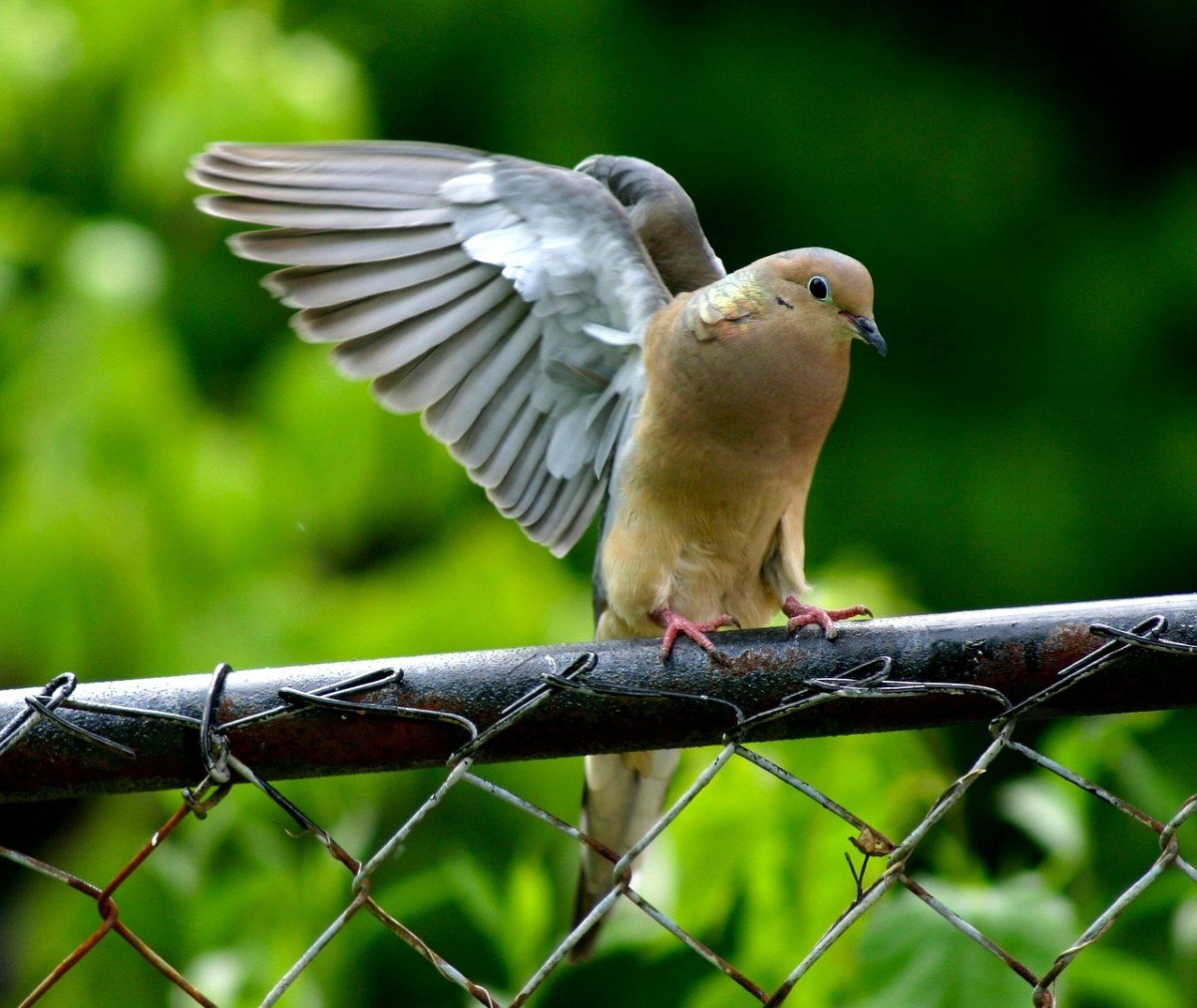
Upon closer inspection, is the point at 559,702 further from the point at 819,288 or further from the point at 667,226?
the point at 667,226

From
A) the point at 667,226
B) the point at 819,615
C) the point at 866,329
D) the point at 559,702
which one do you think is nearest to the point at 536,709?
the point at 559,702

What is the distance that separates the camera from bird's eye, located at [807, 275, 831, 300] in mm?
1747

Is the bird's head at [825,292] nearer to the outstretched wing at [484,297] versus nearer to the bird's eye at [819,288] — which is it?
the bird's eye at [819,288]

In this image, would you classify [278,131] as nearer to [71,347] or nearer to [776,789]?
[71,347]

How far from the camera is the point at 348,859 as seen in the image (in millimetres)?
1039

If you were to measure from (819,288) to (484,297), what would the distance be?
53 centimetres

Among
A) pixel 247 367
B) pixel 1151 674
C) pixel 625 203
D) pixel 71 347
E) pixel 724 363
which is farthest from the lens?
pixel 247 367

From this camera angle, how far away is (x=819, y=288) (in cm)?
175

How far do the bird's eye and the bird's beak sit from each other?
0.03m

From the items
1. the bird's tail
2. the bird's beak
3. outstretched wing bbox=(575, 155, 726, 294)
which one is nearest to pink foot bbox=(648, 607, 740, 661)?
the bird's tail

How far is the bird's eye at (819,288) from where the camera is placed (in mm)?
1747

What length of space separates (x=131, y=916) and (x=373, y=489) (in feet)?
4.03

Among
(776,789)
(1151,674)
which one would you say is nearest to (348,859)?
(1151,674)

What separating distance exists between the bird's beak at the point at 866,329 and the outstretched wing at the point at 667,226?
18.0 inches
